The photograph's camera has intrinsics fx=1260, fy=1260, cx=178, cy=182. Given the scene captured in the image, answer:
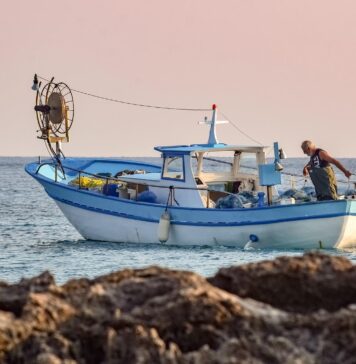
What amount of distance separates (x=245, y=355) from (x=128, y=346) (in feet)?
1.74

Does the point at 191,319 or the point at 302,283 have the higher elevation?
the point at 302,283

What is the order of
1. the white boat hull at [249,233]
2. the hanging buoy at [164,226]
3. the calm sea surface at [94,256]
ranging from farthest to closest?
1. the hanging buoy at [164,226]
2. the white boat hull at [249,233]
3. the calm sea surface at [94,256]

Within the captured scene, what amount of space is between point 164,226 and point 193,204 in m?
0.69

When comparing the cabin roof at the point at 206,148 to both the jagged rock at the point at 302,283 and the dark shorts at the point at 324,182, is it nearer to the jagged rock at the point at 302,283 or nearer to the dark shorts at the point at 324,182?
the dark shorts at the point at 324,182

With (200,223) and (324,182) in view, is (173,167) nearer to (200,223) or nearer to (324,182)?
(200,223)

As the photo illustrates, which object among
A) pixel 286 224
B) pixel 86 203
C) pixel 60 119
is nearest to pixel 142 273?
pixel 286 224

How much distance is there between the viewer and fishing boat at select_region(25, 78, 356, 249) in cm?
2212

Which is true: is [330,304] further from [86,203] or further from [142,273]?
[86,203]

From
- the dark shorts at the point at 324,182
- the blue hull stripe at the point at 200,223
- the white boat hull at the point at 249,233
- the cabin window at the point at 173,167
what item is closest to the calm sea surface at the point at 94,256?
the white boat hull at the point at 249,233

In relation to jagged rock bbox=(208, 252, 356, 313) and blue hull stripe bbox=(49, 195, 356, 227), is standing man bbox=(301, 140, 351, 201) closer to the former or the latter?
blue hull stripe bbox=(49, 195, 356, 227)

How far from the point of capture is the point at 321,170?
21156 millimetres

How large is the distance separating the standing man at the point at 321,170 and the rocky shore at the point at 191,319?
14695 millimetres

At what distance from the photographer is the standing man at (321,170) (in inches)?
818

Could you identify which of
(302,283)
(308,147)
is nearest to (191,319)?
(302,283)
